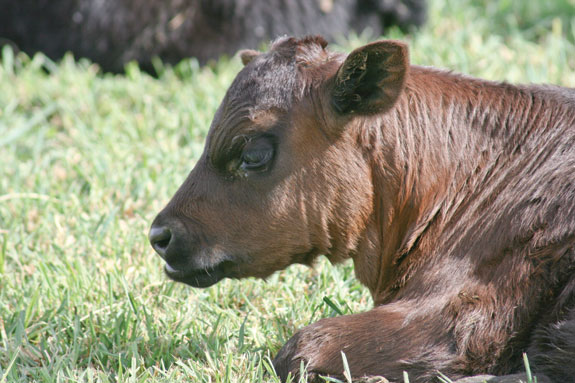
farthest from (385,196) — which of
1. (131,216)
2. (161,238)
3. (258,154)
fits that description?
(131,216)

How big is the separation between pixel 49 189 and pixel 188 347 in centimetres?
239

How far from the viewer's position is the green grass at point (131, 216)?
3.98m

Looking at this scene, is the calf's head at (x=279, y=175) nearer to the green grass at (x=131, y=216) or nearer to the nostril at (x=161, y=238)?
the nostril at (x=161, y=238)

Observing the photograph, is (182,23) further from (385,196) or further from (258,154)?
(385,196)

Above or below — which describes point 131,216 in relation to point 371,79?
below

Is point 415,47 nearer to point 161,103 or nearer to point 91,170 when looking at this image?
point 161,103

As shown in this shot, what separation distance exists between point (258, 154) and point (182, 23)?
476 cm

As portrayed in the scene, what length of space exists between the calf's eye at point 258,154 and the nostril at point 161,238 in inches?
19.5

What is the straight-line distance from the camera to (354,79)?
361 centimetres

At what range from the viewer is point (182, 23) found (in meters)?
8.14

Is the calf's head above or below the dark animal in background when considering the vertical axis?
below

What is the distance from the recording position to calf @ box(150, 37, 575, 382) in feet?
11.1

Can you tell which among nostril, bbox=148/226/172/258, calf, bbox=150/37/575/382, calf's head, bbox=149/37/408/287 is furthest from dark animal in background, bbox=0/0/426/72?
nostril, bbox=148/226/172/258

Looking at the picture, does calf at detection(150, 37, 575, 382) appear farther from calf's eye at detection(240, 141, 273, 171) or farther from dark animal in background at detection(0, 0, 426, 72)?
dark animal in background at detection(0, 0, 426, 72)
